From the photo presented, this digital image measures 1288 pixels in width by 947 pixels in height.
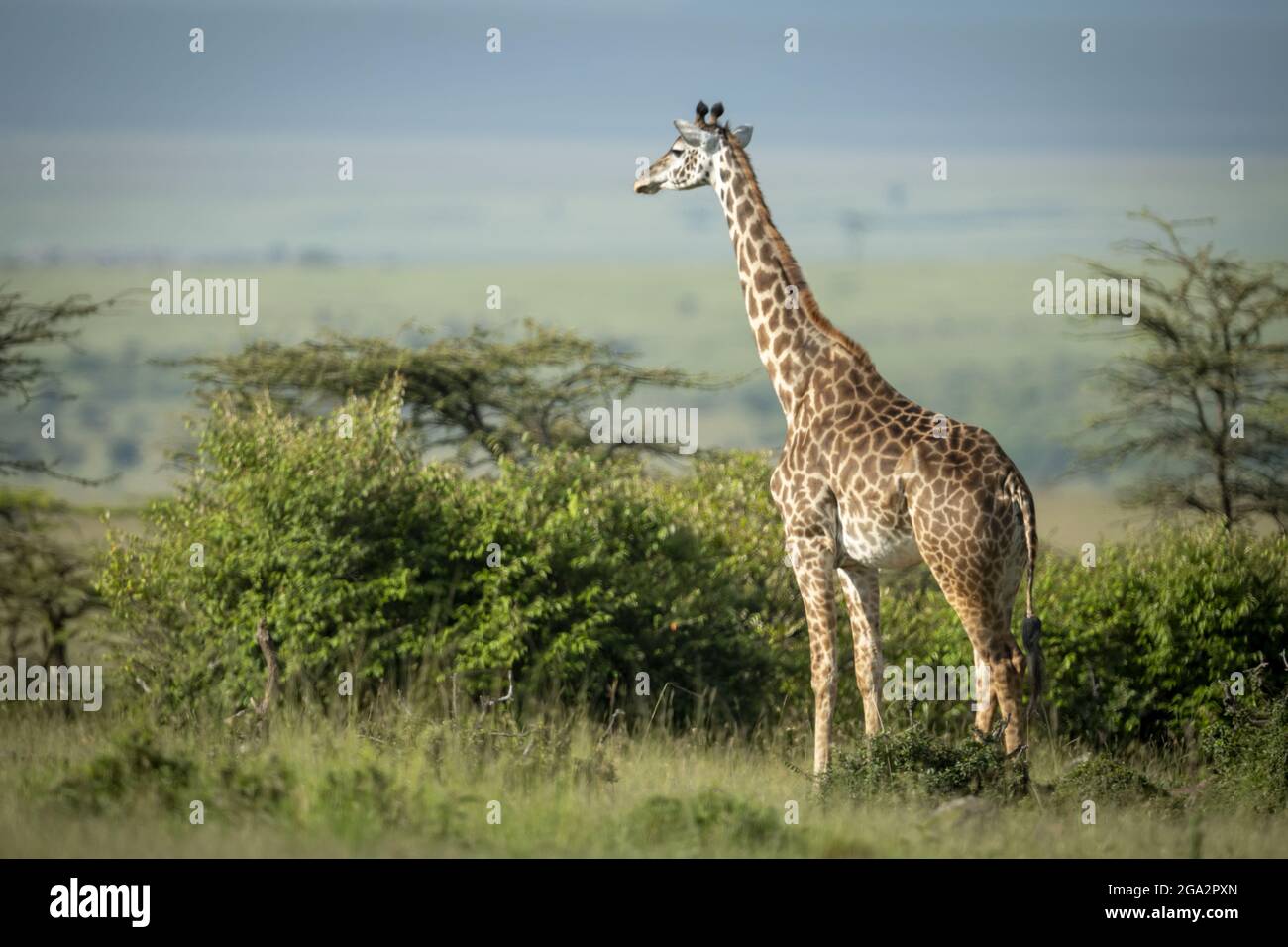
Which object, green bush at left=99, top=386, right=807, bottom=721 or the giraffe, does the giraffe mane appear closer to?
the giraffe

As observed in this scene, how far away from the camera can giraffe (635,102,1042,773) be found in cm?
1196

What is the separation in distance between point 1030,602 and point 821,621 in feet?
6.03

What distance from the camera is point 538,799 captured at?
10.4 m

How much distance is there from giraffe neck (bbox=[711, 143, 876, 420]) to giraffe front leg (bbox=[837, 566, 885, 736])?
1.56 meters

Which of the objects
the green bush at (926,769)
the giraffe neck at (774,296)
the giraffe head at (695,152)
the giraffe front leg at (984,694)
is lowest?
the green bush at (926,769)

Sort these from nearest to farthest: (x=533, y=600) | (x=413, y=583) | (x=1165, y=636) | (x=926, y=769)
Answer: (x=926, y=769), (x=413, y=583), (x=533, y=600), (x=1165, y=636)

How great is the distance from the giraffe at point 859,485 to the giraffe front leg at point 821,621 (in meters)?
0.01

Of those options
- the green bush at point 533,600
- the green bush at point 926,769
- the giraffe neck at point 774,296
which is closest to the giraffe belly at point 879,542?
the giraffe neck at point 774,296

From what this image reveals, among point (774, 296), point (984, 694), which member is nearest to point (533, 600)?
point (774, 296)

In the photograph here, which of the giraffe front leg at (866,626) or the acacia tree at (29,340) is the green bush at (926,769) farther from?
the acacia tree at (29,340)

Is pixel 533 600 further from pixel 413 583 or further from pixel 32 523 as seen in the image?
pixel 32 523

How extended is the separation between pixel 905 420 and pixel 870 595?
1.60m

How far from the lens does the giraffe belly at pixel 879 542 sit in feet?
40.6

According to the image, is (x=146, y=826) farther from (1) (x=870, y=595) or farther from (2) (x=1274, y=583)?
(2) (x=1274, y=583)
